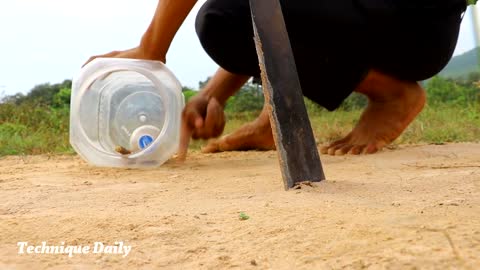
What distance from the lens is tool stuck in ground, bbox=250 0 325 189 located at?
1.14 metres

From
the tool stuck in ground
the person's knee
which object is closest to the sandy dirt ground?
the tool stuck in ground

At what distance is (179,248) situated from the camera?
2.58ft

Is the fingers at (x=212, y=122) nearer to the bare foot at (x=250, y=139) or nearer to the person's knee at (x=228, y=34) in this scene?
the person's knee at (x=228, y=34)

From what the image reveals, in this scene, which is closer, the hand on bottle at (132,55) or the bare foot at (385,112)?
the hand on bottle at (132,55)

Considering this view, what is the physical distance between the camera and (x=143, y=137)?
191cm

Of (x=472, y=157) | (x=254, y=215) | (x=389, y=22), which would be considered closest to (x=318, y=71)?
(x=389, y=22)

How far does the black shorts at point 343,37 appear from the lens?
188cm

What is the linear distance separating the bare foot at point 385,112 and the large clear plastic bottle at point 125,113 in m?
0.54

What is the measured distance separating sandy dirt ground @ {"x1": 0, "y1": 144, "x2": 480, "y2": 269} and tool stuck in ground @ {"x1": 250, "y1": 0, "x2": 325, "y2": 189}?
5cm

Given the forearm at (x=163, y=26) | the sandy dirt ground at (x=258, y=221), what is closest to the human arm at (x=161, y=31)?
the forearm at (x=163, y=26)

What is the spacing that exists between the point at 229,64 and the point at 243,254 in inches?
53.1

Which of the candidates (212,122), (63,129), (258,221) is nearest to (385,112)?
(212,122)

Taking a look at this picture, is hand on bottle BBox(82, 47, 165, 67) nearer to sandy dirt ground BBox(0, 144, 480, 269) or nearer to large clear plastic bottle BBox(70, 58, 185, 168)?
large clear plastic bottle BBox(70, 58, 185, 168)

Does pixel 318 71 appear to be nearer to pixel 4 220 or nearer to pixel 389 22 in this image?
pixel 389 22
